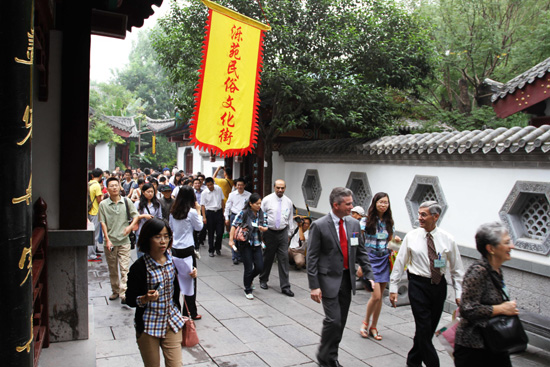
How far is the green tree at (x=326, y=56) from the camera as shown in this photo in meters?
9.10

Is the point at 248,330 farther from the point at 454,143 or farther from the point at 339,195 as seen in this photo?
the point at 454,143

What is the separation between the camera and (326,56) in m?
9.69

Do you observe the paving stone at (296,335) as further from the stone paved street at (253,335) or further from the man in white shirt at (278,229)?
the man in white shirt at (278,229)

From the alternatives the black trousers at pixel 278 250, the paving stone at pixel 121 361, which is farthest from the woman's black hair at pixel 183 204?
the black trousers at pixel 278 250

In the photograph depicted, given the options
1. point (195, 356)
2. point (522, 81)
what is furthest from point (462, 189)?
point (195, 356)

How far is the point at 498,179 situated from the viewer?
20.7 feet

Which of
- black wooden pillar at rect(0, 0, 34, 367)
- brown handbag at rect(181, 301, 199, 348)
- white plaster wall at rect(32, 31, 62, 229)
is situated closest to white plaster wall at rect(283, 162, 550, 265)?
brown handbag at rect(181, 301, 199, 348)

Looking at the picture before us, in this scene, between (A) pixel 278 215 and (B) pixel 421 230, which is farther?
(A) pixel 278 215

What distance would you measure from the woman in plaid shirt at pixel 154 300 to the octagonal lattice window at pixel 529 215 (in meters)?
4.57

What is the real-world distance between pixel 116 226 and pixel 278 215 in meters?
2.50

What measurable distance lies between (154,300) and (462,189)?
5.26 metres

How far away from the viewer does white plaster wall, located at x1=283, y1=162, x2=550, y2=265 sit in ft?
20.2

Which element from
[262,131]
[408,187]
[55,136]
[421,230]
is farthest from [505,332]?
[262,131]

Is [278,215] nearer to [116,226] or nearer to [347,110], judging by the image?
[116,226]
